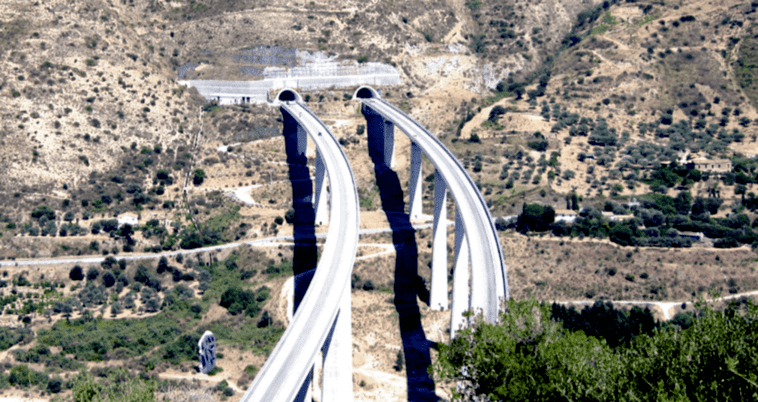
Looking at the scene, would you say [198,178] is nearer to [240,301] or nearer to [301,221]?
[301,221]

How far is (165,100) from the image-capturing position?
109500 mm

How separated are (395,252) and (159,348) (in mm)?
28991

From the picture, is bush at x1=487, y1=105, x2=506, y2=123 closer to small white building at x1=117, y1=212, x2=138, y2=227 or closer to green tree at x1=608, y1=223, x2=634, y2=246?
green tree at x1=608, y1=223, x2=634, y2=246

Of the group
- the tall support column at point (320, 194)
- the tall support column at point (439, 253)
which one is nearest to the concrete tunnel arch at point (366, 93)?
the tall support column at point (320, 194)

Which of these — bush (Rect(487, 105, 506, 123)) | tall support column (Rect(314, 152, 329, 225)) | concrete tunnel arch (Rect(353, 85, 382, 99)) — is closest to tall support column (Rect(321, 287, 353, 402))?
tall support column (Rect(314, 152, 329, 225))

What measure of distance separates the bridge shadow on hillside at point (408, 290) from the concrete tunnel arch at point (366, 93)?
54.4 ft

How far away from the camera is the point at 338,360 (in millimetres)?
47219

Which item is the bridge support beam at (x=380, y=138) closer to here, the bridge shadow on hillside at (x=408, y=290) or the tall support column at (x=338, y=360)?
the bridge shadow on hillside at (x=408, y=290)

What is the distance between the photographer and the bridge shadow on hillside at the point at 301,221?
75.1 m

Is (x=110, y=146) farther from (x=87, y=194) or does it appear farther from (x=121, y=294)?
(x=121, y=294)

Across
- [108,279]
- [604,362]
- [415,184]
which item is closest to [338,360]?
[604,362]

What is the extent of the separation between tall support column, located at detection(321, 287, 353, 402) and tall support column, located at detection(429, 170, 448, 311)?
2255 cm

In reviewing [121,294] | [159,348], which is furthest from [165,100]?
[159,348]

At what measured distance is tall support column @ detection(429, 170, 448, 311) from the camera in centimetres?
6975
